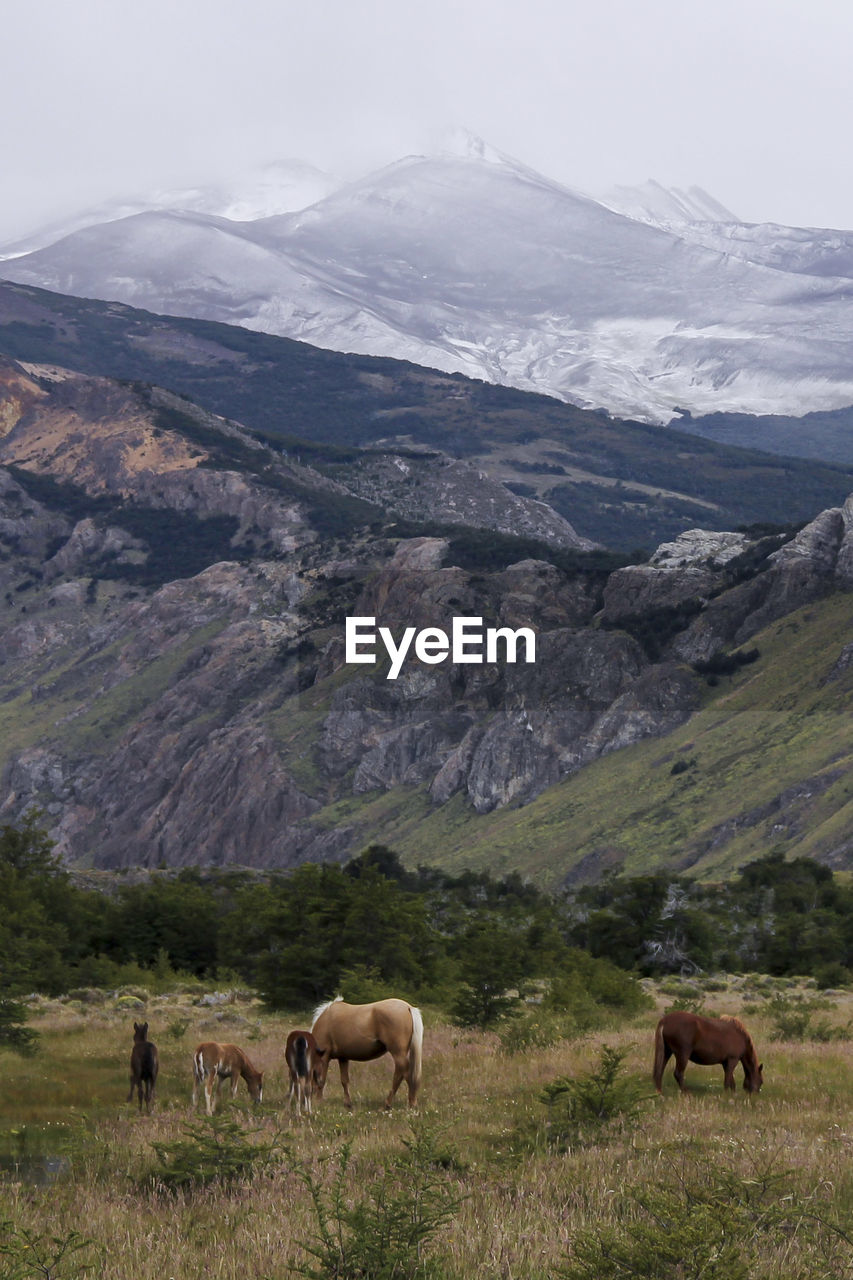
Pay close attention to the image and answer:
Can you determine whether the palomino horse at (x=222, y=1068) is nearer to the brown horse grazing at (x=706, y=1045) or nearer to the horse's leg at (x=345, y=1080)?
the horse's leg at (x=345, y=1080)

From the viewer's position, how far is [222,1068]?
19.0 metres

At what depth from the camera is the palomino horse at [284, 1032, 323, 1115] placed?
18.0 meters

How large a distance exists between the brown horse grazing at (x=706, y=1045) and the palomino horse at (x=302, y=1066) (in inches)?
188

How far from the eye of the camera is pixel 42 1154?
17234 mm

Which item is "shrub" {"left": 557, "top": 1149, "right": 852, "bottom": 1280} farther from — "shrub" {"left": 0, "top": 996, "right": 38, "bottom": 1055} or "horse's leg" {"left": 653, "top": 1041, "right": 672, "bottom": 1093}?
"shrub" {"left": 0, "top": 996, "right": 38, "bottom": 1055}

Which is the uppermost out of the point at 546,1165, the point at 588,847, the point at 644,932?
the point at 546,1165

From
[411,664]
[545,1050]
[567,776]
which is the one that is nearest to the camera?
[545,1050]

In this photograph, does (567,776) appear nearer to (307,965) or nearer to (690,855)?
(690,855)

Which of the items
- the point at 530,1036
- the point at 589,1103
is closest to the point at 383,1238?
the point at 589,1103

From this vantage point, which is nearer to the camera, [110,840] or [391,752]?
[391,752]

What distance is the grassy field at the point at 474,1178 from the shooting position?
33.8 feet

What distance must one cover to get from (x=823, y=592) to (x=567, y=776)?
117 ft

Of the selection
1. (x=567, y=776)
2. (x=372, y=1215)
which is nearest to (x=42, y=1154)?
(x=372, y=1215)

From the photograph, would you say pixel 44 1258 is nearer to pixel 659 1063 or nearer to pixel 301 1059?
pixel 301 1059
